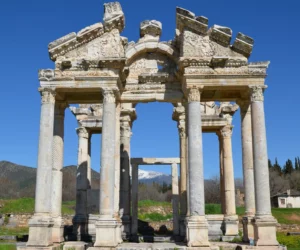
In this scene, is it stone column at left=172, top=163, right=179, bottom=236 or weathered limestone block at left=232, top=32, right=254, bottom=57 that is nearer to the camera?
weathered limestone block at left=232, top=32, right=254, bottom=57

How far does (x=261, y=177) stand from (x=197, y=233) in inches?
152

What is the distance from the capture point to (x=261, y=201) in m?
17.3

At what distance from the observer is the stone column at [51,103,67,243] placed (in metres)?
18.7

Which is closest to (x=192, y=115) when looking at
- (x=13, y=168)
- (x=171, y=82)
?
(x=171, y=82)

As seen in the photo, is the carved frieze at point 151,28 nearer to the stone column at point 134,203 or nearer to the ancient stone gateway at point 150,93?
the ancient stone gateway at point 150,93

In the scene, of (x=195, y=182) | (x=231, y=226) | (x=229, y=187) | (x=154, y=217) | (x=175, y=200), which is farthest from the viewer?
(x=154, y=217)

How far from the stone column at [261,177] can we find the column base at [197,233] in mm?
2343

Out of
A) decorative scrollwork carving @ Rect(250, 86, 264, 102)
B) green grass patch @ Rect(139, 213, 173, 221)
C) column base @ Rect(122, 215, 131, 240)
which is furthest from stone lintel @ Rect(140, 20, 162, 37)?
green grass patch @ Rect(139, 213, 173, 221)

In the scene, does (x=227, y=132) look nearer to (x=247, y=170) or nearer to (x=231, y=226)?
(x=231, y=226)

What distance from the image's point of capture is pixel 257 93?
18.3m

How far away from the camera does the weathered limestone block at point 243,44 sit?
730 inches

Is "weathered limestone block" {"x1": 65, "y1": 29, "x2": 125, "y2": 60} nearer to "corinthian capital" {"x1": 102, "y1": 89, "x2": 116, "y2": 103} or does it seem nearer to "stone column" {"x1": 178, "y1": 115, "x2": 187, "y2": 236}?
"corinthian capital" {"x1": 102, "y1": 89, "x2": 116, "y2": 103}

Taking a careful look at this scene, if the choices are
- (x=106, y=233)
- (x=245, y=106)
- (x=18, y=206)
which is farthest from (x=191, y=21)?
(x=18, y=206)

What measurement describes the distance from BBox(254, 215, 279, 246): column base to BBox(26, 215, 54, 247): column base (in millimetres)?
9227
